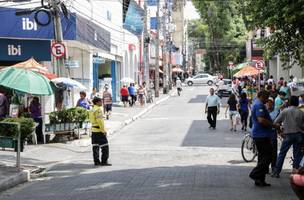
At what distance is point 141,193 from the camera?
35.6 ft

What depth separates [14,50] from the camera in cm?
2627

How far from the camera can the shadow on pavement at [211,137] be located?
20359 millimetres

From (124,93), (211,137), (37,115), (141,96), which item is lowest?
(211,137)

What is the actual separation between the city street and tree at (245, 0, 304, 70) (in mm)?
2751

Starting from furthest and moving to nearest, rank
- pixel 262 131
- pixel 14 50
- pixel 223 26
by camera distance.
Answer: pixel 223 26 < pixel 14 50 < pixel 262 131

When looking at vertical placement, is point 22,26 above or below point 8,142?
above

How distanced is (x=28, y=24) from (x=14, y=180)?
13506 millimetres

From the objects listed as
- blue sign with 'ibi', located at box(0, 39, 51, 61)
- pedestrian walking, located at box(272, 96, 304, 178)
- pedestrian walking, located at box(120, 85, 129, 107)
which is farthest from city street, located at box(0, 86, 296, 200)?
pedestrian walking, located at box(120, 85, 129, 107)

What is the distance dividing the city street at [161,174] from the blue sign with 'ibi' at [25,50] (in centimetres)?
572

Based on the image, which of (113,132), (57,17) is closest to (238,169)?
(57,17)

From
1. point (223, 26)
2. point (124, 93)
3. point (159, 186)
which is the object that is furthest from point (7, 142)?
point (223, 26)

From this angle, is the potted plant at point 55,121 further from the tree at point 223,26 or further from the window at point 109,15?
the tree at point 223,26

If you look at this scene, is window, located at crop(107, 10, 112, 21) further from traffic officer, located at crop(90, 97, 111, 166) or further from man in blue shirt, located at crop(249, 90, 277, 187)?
man in blue shirt, located at crop(249, 90, 277, 187)

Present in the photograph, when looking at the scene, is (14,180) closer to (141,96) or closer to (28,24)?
(28,24)
